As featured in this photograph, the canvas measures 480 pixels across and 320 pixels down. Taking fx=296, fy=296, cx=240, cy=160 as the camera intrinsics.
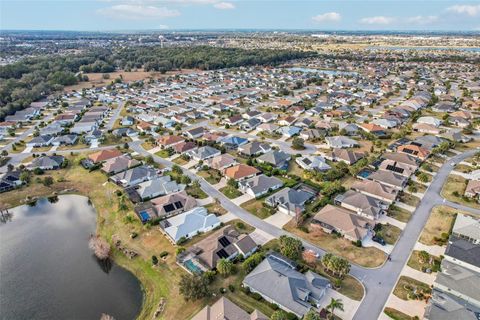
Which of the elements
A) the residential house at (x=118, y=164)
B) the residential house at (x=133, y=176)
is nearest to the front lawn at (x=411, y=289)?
the residential house at (x=133, y=176)

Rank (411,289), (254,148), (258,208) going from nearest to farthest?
1. (411,289)
2. (258,208)
3. (254,148)

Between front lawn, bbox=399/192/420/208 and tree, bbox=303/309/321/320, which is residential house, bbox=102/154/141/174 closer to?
tree, bbox=303/309/321/320

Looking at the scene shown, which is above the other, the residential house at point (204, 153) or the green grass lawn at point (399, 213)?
the residential house at point (204, 153)

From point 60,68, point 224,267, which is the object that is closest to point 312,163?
point 224,267

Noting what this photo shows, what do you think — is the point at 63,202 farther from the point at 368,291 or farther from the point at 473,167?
the point at 473,167

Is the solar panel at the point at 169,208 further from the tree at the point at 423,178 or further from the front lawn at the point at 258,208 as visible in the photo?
the tree at the point at 423,178

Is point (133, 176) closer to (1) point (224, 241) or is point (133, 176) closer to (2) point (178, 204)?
(2) point (178, 204)

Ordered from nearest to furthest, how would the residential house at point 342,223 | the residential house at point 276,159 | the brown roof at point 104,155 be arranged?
the residential house at point 342,223
the residential house at point 276,159
the brown roof at point 104,155

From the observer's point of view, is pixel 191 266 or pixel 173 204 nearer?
pixel 191 266
